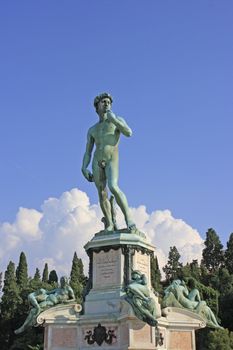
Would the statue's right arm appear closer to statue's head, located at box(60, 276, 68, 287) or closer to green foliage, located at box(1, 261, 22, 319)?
statue's head, located at box(60, 276, 68, 287)

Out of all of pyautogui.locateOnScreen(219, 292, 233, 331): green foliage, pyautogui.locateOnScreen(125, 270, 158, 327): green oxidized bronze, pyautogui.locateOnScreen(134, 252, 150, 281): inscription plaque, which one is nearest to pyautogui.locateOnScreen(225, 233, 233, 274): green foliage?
pyautogui.locateOnScreen(219, 292, 233, 331): green foliage

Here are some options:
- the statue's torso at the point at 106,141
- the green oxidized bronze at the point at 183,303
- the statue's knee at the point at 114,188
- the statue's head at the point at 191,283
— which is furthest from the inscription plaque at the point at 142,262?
the statue's head at the point at 191,283

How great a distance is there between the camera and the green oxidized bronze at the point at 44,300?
47.6ft

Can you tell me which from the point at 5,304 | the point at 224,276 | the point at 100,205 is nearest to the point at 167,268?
the point at 224,276

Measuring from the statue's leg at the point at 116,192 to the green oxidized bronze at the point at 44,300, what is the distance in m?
2.50

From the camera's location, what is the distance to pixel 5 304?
5953 cm

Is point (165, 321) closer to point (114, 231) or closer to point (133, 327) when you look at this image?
point (133, 327)

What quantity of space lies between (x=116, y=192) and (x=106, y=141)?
1.67 m

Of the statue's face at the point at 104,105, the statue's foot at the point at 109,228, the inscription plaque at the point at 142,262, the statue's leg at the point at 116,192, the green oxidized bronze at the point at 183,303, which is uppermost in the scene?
the statue's face at the point at 104,105

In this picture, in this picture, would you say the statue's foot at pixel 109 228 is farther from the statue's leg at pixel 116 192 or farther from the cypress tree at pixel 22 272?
the cypress tree at pixel 22 272

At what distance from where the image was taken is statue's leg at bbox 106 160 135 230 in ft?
50.5

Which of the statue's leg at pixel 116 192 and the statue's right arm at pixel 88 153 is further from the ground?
the statue's right arm at pixel 88 153

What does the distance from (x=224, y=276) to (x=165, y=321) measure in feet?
154

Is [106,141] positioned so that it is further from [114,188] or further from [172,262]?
[172,262]
